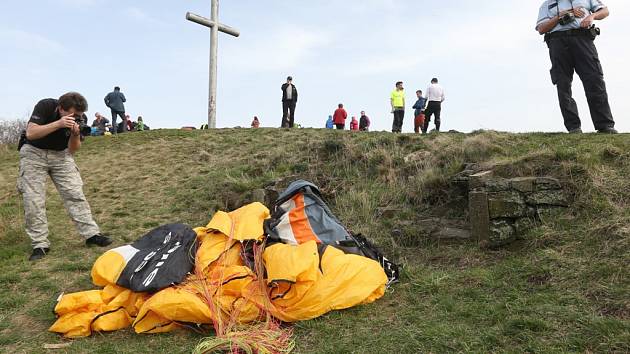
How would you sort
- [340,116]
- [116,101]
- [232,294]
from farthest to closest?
[340,116]
[116,101]
[232,294]

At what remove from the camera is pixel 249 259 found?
3.69 metres

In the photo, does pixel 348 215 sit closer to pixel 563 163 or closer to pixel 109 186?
pixel 563 163

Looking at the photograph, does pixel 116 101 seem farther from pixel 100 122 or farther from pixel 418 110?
pixel 418 110

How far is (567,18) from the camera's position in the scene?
5.36 meters

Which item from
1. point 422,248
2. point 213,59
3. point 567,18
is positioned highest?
point 213,59

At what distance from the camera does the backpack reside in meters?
3.90

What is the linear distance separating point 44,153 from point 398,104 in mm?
9232

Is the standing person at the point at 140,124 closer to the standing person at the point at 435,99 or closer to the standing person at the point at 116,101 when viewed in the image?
the standing person at the point at 116,101

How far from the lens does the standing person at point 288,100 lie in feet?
44.8

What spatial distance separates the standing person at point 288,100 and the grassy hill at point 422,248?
17.9ft

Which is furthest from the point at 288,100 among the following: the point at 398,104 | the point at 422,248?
the point at 422,248

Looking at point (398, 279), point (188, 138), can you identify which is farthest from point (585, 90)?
point (188, 138)

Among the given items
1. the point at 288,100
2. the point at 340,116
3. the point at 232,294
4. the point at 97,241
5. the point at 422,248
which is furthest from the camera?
the point at 340,116

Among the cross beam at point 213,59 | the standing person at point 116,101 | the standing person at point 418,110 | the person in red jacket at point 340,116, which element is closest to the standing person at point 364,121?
the person in red jacket at point 340,116
